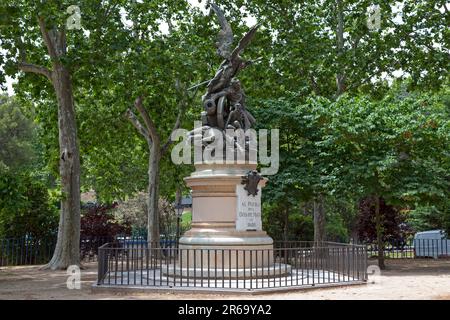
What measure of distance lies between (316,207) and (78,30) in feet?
42.8

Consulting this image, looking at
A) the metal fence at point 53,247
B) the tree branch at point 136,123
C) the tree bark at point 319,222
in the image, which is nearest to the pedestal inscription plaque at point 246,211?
the metal fence at point 53,247

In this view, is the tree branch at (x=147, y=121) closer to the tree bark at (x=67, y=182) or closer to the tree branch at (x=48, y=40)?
the tree bark at (x=67, y=182)

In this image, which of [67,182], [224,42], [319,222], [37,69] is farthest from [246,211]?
[319,222]

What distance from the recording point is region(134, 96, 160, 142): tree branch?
1040 inches

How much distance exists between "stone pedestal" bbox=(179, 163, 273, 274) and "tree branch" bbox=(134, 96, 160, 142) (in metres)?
12.4

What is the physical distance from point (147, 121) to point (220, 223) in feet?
45.1

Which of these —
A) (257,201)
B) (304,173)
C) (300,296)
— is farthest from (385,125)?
(300,296)

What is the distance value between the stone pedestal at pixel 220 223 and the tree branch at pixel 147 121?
12442 mm

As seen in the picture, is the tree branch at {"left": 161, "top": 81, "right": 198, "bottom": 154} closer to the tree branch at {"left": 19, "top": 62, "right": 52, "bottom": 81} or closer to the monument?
the tree branch at {"left": 19, "top": 62, "right": 52, "bottom": 81}

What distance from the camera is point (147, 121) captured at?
27.1 meters

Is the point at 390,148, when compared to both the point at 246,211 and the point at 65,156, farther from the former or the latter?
the point at 65,156

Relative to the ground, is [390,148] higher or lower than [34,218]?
higher

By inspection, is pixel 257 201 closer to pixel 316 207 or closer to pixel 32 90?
pixel 316 207

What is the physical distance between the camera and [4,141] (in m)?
49.0
